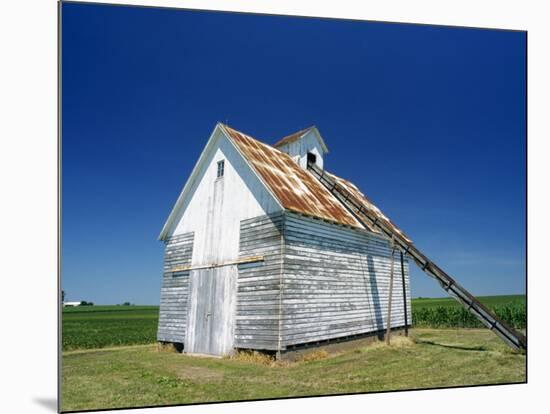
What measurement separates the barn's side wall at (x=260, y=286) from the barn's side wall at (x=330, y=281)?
202 millimetres

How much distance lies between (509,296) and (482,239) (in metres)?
1.43

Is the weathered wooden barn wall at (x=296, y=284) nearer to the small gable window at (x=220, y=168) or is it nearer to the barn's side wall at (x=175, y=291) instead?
the small gable window at (x=220, y=168)

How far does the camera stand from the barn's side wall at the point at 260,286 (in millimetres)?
11508

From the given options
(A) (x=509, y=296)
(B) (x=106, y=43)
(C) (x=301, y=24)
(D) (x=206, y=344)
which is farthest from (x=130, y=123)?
(A) (x=509, y=296)

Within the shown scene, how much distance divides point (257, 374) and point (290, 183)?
5388mm

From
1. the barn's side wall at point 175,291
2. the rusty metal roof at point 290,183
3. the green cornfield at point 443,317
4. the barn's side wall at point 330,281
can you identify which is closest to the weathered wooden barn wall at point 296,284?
the barn's side wall at point 330,281

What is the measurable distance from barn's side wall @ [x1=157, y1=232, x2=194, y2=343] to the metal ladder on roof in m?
5.21

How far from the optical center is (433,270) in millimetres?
13695

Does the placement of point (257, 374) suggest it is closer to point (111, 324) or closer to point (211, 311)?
point (211, 311)

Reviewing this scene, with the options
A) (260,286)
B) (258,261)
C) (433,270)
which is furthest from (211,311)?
(433,270)

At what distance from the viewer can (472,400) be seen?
385 inches

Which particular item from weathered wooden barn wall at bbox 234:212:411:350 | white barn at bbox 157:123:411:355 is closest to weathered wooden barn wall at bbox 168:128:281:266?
white barn at bbox 157:123:411:355

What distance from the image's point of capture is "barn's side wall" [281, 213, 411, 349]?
11883mm

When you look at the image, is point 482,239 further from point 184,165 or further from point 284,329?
point 184,165
